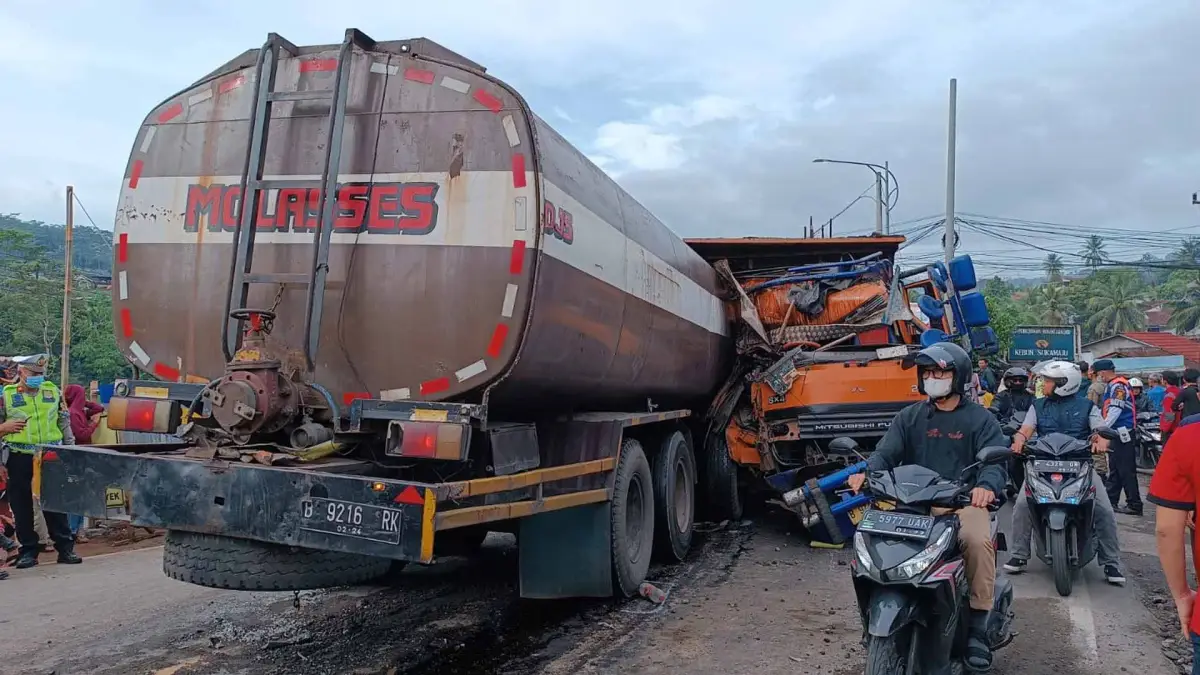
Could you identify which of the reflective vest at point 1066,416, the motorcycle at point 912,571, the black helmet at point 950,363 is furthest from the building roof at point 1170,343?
the motorcycle at point 912,571

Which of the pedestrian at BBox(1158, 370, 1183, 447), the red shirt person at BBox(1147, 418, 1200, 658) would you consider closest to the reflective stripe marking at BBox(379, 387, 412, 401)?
the red shirt person at BBox(1147, 418, 1200, 658)

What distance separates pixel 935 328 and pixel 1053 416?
9.16ft

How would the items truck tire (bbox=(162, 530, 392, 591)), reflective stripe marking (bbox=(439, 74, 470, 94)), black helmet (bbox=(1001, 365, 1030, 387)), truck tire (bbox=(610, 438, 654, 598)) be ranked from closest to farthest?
truck tire (bbox=(162, 530, 392, 591))
reflective stripe marking (bbox=(439, 74, 470, 94))
truck tire (bbox=(610, 438, 654, 598))
black helmet (bbox=(1001, 365, 1030, 387))

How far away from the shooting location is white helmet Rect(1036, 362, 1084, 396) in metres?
6.54

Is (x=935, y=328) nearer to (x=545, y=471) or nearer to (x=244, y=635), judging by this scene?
(x=545, y=471)

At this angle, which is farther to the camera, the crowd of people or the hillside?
the hillside

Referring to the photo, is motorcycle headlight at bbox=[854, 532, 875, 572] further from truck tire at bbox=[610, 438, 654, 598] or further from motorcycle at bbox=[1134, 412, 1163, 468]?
motorcycle at bbox=[1134, 412, 1163, 468]

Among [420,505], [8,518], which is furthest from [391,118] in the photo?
[8,518]

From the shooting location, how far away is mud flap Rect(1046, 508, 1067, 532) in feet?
20.3

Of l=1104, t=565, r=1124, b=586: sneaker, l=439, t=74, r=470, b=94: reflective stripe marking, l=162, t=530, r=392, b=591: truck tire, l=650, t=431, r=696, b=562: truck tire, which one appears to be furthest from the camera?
l=650, t=431, r=696, b=562: truck tire

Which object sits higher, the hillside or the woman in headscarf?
the hillside

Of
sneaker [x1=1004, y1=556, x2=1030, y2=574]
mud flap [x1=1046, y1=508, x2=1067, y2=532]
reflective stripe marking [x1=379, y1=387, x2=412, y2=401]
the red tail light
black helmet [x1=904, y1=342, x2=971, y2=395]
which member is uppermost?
black helmet [x1=904, y1=342, x2=971, y2=395]

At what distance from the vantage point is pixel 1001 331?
39656mm

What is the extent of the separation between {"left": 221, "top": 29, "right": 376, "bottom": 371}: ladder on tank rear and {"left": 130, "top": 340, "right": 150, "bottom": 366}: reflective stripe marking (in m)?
0.63
